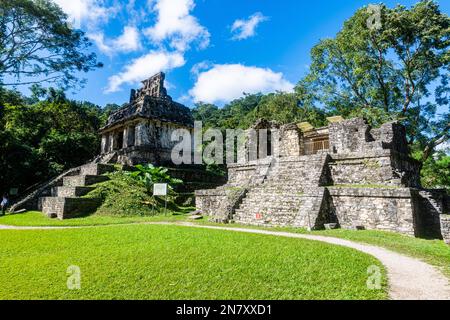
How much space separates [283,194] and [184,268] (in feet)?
22.7

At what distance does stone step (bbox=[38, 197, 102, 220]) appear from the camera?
12656 mm

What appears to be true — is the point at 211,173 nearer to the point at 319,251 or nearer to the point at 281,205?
the point at 281,205

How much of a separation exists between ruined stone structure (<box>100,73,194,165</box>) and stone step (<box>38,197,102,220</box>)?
6586mm

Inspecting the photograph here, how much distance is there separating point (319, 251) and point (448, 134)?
63.3 feet

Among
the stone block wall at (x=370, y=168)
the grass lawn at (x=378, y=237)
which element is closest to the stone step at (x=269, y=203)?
the grass lawn at (x=378, y=237)

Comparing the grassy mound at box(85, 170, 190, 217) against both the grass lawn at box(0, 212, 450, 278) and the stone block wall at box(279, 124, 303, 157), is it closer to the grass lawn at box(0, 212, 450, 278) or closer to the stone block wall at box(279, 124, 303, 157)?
the grass lawn at box(0, 212, 450, 278)

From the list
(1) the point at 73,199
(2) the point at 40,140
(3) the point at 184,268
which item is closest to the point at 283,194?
(3) the point at 184,268

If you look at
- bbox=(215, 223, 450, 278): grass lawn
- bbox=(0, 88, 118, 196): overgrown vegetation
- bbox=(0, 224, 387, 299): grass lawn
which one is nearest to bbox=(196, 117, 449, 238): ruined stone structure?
bbox=(215, 223, 450, 278): grass lawn

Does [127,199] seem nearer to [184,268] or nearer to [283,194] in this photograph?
[283,194]

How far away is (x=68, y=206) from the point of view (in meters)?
12.7

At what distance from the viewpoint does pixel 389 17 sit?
18781mm
